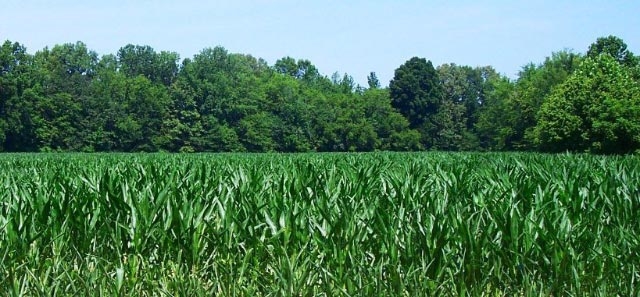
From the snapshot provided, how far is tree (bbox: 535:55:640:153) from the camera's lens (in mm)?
42594

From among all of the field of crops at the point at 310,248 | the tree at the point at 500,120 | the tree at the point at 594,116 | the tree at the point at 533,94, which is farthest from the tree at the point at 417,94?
the field of crops at the point at 310,248

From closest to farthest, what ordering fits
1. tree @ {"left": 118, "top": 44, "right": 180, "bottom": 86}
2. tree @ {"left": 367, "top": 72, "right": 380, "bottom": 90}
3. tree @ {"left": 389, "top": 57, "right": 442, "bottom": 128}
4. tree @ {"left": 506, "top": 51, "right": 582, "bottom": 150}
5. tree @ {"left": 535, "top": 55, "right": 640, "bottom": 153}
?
tree @ {"left": 535, "top": 55, "right": 640, "bottom": 153}
tree @ {"left": 506, "top": 51, "right": 582, "bottom": 150}
tree @ {"left": 118, "top": 44, "right": 180, "bottom": 86}
tree @ {"left": 389, "top": 57, "right": 442, "bottom": 128}
tree @ {"left": 367, "top": 72, "right": 380, "bottom": 90}

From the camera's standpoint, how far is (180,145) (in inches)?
3024

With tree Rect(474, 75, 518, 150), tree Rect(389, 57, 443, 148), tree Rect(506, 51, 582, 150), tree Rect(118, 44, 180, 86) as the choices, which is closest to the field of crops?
tree Rect(506, 51, 582, 150)

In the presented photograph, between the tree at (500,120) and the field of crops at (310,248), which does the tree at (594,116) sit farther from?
the field of crops at (310,248)

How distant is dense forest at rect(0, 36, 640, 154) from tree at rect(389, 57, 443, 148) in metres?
0.14

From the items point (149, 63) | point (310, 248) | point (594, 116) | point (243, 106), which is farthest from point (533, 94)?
point (310, 248)

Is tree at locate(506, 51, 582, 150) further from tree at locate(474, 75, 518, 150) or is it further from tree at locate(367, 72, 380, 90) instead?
tree at locate(367, 72, 380, 90)

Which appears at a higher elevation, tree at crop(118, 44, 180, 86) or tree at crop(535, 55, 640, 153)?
tree at crop(118, 44, 180, 86)

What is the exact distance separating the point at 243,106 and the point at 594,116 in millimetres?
44938

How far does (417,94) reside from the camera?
96.9m

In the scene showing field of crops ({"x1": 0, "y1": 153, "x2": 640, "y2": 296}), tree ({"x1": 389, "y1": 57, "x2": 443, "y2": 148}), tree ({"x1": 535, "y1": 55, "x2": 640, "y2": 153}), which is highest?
tree ({"x1": 389, "y1": 57, "x2": 443, "y2": 148})

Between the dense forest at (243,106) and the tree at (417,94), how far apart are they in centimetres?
14

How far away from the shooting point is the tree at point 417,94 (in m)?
95.3
